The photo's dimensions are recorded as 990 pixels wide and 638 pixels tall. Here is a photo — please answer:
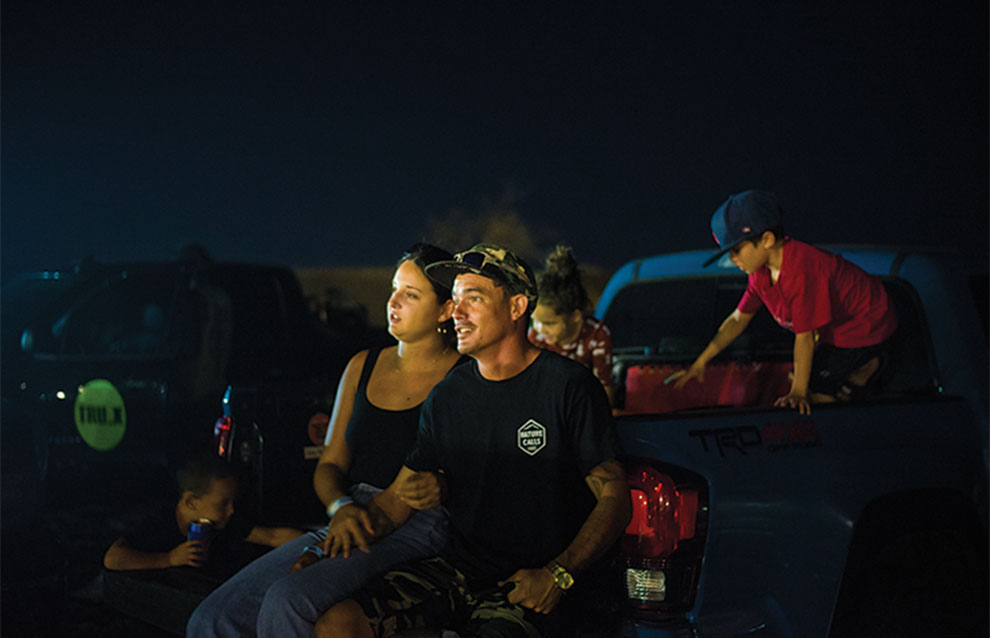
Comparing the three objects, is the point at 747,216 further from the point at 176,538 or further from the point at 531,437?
the point at 176,538

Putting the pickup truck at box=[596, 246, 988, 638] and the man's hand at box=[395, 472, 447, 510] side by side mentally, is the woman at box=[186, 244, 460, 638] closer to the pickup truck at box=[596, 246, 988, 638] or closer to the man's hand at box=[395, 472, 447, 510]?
the man's hand at box=[395, 472, 447, 510]

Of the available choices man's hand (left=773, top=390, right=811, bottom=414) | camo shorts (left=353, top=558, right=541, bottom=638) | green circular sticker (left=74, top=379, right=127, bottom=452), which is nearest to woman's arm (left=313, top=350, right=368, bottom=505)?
camo shorts (left=353, top=558, right=541, bottom=638)

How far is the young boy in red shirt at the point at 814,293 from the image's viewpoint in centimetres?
410

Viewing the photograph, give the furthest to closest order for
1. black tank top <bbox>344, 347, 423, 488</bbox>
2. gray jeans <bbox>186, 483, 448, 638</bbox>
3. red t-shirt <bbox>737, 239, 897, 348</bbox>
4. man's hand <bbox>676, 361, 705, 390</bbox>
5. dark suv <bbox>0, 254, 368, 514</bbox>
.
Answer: dark suv <bbox>0, 254, 368, 514</bbox>
man's hand <bbox>676, 361, 705, 390</bbox>
red t-shirt <bbox>737, 239, 897, 348</bbox>
black tank top <bbox>344, 347, 423, 488</bbox>
gray jeans <bbox>186, 483, 448, 638</bbox>

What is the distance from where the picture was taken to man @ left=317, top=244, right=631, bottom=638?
2.69 metres

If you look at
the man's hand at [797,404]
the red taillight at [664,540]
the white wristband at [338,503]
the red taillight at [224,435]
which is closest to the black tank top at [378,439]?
the white wristband at [338,503]

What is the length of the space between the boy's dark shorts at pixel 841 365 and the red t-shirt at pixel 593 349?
3.21 feet

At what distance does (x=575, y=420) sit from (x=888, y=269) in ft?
7.15

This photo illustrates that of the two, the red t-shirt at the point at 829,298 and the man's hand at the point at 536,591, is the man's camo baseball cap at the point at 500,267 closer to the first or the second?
the man's hand at the point at 536,591

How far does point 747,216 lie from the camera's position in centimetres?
412

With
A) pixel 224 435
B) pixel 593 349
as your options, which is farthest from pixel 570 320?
pixel 224 435

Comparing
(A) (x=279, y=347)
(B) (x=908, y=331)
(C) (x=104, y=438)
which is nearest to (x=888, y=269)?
(B) (x=908, y=331)

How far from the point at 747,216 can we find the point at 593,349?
3.65 feet

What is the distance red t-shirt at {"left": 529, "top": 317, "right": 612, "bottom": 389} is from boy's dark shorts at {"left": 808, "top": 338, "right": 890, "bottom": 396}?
3.21 feet
